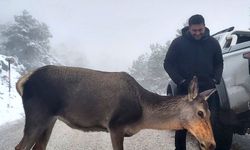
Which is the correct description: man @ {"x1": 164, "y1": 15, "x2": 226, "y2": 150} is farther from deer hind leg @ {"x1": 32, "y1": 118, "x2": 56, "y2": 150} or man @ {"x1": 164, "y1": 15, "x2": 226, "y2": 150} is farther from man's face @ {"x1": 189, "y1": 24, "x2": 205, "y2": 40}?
deer hind leg @ {"x1": 32, "y1": 118, "x2": 56, "y2": 150}

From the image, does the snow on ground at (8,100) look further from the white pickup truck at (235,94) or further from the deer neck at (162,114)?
the deer neck at (162,114)

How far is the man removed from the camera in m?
7.68

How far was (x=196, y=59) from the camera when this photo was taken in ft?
25.3

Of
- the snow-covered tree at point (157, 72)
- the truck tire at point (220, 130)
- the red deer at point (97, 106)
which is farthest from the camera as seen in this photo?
the snow-covered tree at point (157, 72)

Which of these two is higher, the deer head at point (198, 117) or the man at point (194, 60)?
the man at point (194, 60)

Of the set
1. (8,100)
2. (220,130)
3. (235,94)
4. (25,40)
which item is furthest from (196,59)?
(25,40)

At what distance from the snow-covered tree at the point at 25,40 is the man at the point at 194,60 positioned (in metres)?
48.4

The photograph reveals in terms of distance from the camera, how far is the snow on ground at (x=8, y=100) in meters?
24.2

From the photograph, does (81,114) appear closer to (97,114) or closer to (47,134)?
(97,114)

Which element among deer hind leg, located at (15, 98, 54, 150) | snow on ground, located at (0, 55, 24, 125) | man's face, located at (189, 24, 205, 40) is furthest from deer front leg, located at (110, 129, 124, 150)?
snow on ground, located at (0, 55, 24, 125)

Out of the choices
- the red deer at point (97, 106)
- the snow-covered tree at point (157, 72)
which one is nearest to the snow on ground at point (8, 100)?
the red deer at point (97, 106)

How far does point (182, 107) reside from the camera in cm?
699

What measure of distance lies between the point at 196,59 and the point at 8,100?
967 inches

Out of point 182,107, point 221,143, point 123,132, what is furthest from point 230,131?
point 123,132
